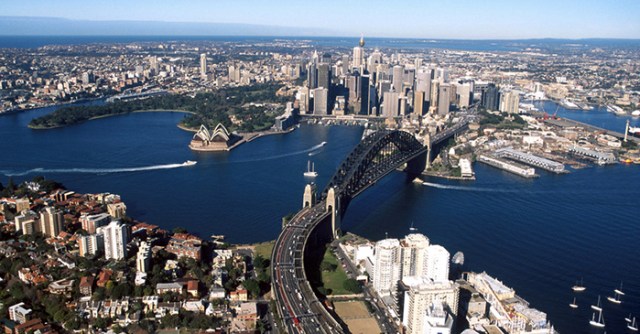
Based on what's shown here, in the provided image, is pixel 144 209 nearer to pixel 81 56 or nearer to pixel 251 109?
pixel 251 109

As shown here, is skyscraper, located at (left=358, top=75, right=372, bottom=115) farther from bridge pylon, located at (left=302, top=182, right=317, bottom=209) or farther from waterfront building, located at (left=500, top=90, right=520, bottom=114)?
bridge pylon, located at (left=302, top=182, right=317, bottom=209)

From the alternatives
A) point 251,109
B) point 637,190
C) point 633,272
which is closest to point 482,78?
point 251,109

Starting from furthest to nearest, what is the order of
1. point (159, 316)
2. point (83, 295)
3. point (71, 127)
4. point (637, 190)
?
point (71, 127) < point (637, 190) < point (83, 295) < point (159, 316)

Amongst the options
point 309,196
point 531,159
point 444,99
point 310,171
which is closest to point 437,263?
point 309,196

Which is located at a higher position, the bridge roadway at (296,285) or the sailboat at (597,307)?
the bridge roadway at (296,285)

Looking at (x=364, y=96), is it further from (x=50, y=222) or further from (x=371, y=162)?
(x=50, y=222)

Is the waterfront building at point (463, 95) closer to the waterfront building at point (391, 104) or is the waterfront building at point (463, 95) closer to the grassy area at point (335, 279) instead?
the waterfront building at point (391, 104)

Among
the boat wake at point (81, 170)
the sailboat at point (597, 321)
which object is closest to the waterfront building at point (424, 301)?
the sailboat at point (597, 321)
